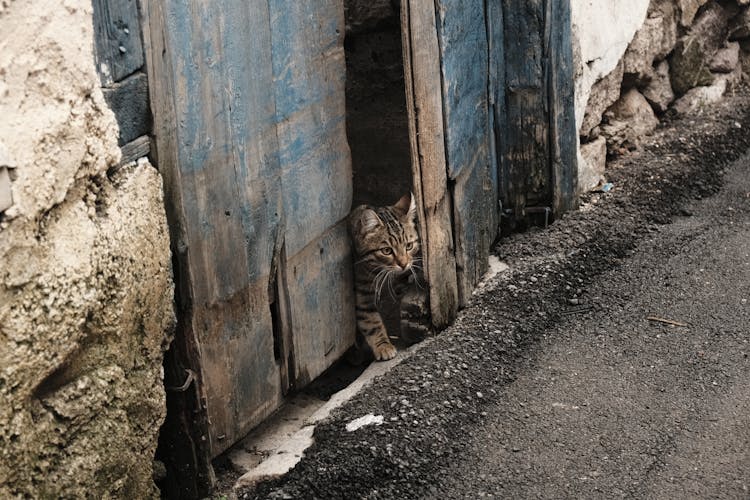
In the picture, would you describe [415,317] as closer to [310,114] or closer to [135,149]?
[310,114]

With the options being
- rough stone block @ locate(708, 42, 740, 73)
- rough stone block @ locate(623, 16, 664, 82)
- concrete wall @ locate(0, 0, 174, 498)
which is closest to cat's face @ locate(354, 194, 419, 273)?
concrete wall @ locate(0, 0, 174, 498)

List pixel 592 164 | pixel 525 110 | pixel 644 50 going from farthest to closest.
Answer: pixel 644 50, pixel 592 164, pixel 525 110

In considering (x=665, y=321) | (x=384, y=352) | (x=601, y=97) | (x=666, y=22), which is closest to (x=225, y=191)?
(x=384, y=352)

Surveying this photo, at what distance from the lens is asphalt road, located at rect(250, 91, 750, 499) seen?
13.7 feet

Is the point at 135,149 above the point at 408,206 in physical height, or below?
above

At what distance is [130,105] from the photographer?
11.7 ft

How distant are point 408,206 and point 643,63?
241cm

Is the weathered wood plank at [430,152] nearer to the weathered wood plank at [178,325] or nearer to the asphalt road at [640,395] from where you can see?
the asphalt road at [640,395]

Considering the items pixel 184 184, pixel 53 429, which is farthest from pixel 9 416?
pixel 184 184

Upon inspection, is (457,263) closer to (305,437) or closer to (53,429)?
(305,437)

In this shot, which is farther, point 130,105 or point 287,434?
point 287,434

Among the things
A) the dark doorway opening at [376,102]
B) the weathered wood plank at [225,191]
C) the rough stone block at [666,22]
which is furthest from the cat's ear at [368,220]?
the rough stone block at [666,22]

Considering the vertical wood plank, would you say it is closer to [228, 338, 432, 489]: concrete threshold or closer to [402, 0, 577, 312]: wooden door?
[228, 338, 432, 489]: concrete threshold

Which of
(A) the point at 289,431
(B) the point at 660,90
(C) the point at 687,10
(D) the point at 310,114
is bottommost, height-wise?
(A) the point at 289,431
